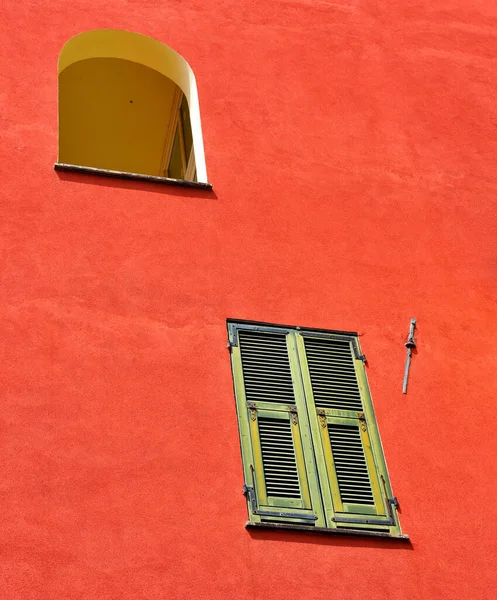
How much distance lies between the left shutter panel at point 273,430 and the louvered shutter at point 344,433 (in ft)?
0.29

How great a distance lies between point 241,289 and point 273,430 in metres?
1.12

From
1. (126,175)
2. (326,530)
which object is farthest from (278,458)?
(126,175)

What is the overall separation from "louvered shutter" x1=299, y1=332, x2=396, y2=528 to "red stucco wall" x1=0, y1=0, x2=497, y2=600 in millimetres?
121

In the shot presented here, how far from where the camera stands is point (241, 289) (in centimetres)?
816

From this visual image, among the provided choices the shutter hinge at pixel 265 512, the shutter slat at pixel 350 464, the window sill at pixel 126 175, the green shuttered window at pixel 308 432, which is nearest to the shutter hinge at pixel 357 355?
the green shuttered window at pixel 308 432

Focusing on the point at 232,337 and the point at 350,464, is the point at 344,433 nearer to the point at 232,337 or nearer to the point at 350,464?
the point at 350,464

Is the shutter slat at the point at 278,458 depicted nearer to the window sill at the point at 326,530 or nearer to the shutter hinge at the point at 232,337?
the window sill at the point at 326,530

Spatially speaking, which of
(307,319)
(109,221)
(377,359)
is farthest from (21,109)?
(377,359)

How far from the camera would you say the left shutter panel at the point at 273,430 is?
7188 mm

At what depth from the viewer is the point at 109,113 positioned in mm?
12273

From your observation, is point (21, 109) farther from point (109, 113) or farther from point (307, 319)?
point (109, 113)

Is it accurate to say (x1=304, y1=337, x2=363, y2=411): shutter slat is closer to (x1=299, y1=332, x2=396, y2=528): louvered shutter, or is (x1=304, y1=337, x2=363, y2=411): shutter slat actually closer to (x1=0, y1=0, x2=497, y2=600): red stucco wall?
(x1=299, y1=332, x2=396, y2=528): louvered shutter

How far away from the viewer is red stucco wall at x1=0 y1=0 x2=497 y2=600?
683 centimetres

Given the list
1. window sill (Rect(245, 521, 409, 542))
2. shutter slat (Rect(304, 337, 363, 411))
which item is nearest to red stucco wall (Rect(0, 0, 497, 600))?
window sill (Rect(245, 521, 409, 542))
